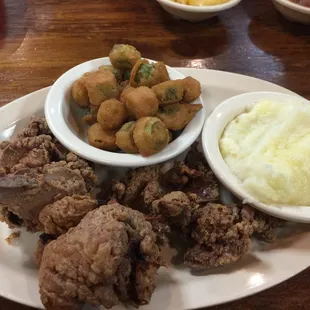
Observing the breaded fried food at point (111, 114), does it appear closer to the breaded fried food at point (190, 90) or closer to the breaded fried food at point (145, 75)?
the breaded fried food at point (145, 75)

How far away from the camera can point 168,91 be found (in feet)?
6.21

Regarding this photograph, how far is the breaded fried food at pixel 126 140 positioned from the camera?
1.83 m

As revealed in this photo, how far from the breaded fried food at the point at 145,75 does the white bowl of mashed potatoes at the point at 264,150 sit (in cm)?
30

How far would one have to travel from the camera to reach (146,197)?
1774mm

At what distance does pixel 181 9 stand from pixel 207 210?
1532 mm

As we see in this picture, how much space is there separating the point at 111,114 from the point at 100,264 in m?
0.70

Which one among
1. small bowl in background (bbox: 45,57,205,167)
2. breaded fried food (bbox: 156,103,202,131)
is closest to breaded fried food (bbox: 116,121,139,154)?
small bowl in background (bbox: 45,57,205,167)

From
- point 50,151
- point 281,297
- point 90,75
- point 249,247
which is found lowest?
point 281,297

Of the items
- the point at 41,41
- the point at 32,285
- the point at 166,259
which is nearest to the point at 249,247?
the point at 166,259

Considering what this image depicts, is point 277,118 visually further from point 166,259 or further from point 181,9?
point 181,9

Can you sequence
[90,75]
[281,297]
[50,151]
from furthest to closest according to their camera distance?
[90,75], [50,151], [281,297]

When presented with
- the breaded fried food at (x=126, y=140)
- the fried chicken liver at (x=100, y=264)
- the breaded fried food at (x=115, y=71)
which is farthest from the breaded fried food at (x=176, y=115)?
the fried chicken liver at (x=100, y=264)

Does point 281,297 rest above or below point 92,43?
below

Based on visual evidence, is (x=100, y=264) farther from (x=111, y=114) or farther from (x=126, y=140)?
(x=111, y=114)
